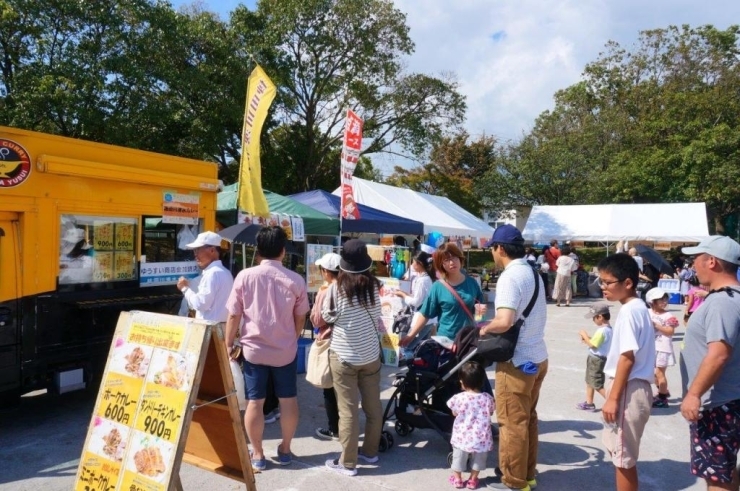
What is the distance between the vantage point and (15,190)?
14.4 feet

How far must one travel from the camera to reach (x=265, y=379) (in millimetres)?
3914

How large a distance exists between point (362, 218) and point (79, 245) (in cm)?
633

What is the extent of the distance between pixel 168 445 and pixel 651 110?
32.7 meters

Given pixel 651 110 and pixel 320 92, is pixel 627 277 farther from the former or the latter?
pixel 651 110

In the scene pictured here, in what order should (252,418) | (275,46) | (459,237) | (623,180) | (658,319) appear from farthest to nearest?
(623,180), (275,46), (459,237), (658,319), (252,418)

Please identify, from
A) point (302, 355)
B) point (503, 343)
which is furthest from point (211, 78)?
point (503, 343)

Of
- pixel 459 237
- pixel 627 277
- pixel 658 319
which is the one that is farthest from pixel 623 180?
pixel 627 277

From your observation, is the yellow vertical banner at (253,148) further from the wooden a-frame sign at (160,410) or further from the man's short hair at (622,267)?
the man's short hair at (622,267)

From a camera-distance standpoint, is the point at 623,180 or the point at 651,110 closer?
the point at 623,180

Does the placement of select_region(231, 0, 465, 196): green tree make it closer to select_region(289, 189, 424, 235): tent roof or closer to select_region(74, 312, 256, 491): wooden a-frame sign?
select_region(289, 189, 424, 235): tent roof

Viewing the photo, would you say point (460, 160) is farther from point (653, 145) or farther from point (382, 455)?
point (382, 455)

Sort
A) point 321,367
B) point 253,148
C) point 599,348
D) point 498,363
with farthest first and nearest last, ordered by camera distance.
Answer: point 253,148 < point 599,348 < point 321,367 < point 498,363

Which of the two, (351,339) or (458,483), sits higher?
(351,339)

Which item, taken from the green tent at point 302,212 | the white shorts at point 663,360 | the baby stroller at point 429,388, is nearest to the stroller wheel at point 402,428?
the baby stroller at point 429,388
